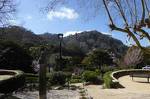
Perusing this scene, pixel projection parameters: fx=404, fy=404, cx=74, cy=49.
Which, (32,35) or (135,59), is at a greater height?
(32,35)

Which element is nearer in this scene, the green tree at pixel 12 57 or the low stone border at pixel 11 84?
the low stone border at pixel 11 84

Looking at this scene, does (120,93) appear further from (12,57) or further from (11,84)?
(12,57)

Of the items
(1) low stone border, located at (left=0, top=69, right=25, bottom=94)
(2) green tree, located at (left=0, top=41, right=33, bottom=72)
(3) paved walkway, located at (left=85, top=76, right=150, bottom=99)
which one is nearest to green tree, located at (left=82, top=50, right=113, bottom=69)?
(2) green tree, located at (left=0, top=41, right=33, bottom=72)

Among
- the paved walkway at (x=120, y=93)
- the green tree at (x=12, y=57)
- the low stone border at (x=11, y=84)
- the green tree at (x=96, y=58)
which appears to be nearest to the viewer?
the paved walkway at (x=120, y=93)

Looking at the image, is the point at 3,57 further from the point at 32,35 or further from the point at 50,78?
the point at 32,35

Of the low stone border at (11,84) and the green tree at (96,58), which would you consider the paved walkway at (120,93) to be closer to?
the low stone border at (11,84)

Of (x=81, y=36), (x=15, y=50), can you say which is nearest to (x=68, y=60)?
(x=15, y=50)

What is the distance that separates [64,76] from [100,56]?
3586 cm

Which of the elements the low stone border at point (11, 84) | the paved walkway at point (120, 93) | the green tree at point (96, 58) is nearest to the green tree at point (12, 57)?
the green tree at point (96, 58)

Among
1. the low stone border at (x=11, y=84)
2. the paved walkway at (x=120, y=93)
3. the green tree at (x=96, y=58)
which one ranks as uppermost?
the green tree at (x=96, y=58)

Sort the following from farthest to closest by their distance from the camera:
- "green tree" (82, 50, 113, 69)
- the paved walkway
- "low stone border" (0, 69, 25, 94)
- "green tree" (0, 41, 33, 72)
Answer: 1. "green tree" (82, 50, 113, 69)
2. "green tree" (0, 41, 33, 72)
3. "low stone border" (0, 69, 25, 94)
4. the paved walkway

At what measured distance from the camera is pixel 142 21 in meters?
12.6

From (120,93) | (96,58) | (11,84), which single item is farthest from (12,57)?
(120,93)

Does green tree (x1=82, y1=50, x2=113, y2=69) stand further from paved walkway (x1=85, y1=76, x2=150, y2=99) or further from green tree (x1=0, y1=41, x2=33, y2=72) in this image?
paved walkway (x1=85, y1=76, x2=150, y2=99)
